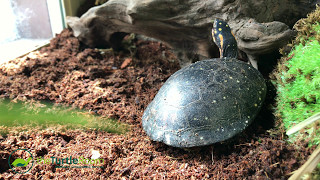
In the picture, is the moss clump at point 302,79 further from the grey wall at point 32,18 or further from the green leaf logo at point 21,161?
the grey wall at point 32,18

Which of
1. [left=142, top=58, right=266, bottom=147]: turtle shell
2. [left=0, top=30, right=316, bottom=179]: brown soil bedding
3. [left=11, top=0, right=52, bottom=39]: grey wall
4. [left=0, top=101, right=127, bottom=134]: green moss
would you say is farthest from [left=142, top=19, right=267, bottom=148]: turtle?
[left=11, top=0, right=52, bottom=39]: grey wall

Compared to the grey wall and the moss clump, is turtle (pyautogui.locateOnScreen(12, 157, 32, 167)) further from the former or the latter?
the grey wall

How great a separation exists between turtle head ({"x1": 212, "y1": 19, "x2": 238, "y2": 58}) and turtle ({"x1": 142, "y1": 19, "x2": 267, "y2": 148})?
1.16 ft

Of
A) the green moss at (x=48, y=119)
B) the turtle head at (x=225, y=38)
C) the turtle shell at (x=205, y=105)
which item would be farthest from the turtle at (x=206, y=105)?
the green moss at (x=48, y=119)

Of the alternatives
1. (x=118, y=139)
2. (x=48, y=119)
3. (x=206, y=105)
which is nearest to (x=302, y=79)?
(x=206, y=105)

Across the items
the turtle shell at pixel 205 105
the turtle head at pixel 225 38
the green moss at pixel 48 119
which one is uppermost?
the turtle head at pixel 225 38

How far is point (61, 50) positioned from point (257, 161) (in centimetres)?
327

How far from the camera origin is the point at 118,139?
2209 millimetres

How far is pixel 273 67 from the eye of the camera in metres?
2.74

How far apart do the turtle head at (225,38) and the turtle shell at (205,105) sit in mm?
410

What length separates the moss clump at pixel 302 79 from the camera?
1804 millimetres

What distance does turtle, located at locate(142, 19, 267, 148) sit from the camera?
194 centimetres

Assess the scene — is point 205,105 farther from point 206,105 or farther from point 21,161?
point 21,161

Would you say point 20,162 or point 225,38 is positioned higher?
point 225,38
